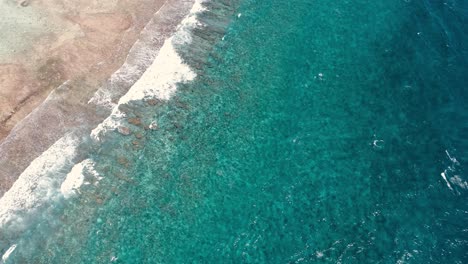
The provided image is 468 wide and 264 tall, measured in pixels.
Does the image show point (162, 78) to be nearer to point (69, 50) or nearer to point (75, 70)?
point (75, 70)

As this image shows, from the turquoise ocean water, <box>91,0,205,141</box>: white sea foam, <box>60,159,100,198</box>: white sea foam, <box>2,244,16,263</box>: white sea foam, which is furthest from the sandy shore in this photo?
<box>2,244,16,263</box>: white sea foam

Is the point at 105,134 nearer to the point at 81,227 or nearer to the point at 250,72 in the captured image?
the point at 81,227

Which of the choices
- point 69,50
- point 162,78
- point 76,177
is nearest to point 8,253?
point 76,177

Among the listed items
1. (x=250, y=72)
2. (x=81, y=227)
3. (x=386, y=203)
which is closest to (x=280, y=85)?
(x=250, y=72)

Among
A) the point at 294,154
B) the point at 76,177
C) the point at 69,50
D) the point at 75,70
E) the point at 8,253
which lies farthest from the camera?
the point at 69,50

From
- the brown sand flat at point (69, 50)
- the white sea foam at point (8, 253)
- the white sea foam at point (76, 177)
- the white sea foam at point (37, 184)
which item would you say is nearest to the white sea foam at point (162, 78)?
the white sea foam at point (76, 177)

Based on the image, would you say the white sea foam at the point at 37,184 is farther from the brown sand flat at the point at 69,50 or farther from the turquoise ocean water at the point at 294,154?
the brown sand flat at the point at 69,50

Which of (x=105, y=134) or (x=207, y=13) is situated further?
(x=207, y=13)

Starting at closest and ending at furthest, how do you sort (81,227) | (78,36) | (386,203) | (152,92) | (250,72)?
(81,227)
(386,203)
(152,92)
(250,72)
(78,36)
